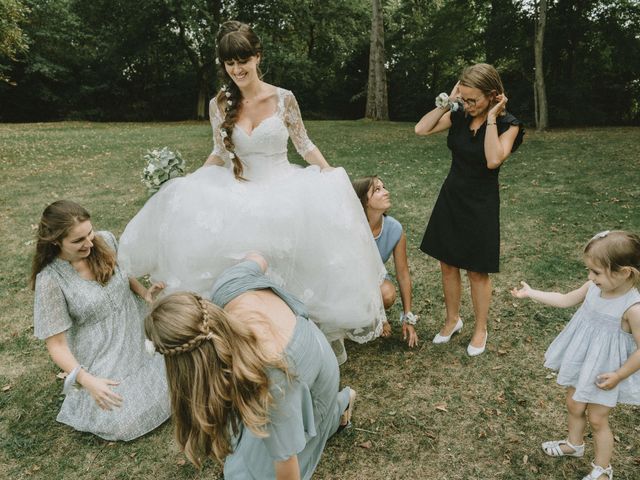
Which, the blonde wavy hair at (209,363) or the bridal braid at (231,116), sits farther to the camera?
the bridal braid at (231,116)

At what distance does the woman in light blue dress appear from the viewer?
1.95 m

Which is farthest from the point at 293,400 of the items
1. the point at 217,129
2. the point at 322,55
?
the point at 322,55

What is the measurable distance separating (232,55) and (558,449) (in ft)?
10.9

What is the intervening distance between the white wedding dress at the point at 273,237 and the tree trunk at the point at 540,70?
14936 millimetres

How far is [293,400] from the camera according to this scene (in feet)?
7.29

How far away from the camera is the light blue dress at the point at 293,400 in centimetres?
219

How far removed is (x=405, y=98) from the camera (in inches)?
1033

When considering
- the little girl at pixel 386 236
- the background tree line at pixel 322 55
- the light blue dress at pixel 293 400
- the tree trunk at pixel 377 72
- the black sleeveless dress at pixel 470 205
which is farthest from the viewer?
the tree trunk at pixel 377 72

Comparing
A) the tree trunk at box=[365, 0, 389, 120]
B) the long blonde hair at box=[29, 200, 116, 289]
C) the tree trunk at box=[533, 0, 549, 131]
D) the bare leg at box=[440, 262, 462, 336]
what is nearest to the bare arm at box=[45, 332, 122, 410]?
the long blonde hair at box=[29, 200, 116, 289]

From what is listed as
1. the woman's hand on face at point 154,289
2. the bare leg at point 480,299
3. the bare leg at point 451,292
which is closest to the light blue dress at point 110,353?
the woman's hand on face at point 154,289

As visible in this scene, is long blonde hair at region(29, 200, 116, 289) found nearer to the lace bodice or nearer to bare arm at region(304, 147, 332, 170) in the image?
the lace bodice

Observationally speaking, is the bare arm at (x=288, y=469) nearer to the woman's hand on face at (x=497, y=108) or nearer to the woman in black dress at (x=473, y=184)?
the woman in black dress at (x=473, y=184)

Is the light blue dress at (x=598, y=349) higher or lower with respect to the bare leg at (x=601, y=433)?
higher

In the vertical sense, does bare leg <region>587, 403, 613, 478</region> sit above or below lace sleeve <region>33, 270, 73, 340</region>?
below
